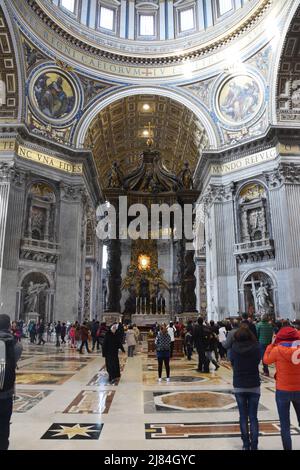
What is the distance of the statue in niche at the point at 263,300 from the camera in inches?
754

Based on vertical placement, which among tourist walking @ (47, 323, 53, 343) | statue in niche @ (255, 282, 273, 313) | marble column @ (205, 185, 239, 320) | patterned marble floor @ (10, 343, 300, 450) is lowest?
patterned marble floor @ (10, 343, 300, 450)

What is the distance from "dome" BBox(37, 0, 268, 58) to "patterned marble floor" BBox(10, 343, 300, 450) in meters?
20.9

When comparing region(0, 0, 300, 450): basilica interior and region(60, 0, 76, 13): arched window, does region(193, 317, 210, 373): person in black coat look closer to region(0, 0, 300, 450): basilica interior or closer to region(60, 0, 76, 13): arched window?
region(0, 0, 300, 450): basilica interior

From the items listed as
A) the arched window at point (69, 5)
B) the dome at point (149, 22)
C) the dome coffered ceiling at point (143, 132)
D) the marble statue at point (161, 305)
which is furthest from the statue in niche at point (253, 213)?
the arched window at point (69, 5)

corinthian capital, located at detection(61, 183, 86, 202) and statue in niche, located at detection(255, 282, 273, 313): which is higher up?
corinthian capital, located at detection(61, 183, 86, 202)

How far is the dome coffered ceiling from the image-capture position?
83.3ft

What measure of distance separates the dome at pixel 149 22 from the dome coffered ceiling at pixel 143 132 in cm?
336

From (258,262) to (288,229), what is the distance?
2338 millimetres

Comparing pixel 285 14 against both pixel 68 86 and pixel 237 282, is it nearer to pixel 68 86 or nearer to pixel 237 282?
pixel 68 86

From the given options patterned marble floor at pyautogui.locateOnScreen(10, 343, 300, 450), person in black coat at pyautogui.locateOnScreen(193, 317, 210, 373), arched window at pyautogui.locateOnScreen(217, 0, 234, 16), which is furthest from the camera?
arched window at pyautogui.locateOnScreen(217, 0, 234, 16)

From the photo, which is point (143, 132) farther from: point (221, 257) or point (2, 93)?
point (221, 257)

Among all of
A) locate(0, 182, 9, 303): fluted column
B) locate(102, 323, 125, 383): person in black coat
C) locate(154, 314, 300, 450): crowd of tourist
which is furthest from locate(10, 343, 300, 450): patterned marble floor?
locate(0, 182, 9, 303): fluted column
